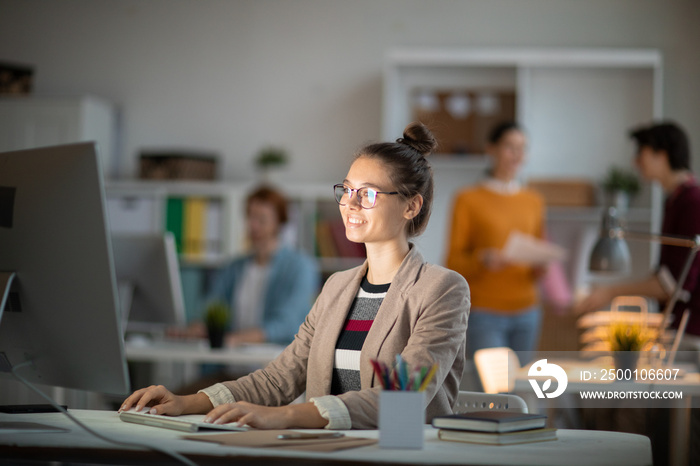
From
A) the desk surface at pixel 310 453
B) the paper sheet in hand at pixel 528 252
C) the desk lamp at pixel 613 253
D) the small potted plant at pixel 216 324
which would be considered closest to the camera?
the desk surface at pixel 310 453

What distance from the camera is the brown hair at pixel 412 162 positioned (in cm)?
163

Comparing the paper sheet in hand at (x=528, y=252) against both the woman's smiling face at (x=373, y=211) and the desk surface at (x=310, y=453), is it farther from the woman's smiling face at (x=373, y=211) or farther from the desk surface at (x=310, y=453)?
the desk surface at (x=310, y=453)

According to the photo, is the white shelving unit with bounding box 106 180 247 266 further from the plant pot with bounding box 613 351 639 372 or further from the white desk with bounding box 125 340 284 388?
the plant pot with bounding box 613 351 639 372

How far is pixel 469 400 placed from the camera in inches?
68.6

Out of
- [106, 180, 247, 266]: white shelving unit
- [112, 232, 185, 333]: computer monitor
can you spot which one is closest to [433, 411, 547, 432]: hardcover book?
[112, 232, 185, 333]: computer monitor

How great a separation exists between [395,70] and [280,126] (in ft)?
3.01

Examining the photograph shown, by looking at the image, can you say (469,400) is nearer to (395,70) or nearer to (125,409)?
(125,409)

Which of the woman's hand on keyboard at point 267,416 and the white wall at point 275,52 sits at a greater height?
the white wall at point 275,52

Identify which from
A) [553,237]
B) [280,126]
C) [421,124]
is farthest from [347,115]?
[421,124]

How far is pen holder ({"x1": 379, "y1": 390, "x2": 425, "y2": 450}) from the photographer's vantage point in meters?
1.12

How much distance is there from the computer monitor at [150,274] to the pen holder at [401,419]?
1970 millimetres

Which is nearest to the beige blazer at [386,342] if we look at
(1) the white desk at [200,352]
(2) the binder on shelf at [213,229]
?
(1) the white desk at [200,352]

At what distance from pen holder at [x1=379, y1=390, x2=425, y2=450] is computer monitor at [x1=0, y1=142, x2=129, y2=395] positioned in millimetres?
445

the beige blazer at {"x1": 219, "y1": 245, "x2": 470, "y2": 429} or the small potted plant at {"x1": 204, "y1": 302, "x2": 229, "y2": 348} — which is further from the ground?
the beige blazer at {"x1": 219, "y1": 245, "x2": 470, "y2": 429}
